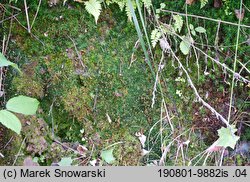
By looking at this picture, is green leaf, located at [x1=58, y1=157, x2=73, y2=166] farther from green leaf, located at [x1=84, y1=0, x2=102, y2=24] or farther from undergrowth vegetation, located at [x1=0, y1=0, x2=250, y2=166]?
green leaf, located at [x1=84, y1=0, x2=102, y2=24]

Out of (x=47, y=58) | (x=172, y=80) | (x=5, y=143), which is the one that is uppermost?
(x=47, y=58)

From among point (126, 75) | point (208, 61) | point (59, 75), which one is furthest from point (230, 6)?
point (59, 75)

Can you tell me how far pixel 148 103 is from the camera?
3514 millimetres

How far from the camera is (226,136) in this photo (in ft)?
10.7

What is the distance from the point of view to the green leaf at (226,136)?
3190 millimetres

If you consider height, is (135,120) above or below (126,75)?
below

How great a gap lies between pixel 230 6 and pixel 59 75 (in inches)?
73.1

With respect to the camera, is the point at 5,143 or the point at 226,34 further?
the point at 226,34

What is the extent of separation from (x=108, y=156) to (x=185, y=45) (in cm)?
133

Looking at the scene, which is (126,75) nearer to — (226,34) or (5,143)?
(226,34)

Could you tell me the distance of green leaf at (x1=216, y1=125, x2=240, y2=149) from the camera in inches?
126

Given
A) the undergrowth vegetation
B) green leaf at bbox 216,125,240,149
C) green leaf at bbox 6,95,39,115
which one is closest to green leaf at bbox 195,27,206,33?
the undergrowth vegetation

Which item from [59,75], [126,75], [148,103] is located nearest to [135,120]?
[148,103]

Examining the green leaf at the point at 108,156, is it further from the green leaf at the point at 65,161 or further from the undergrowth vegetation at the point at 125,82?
the green leaf at the point at 65,161
